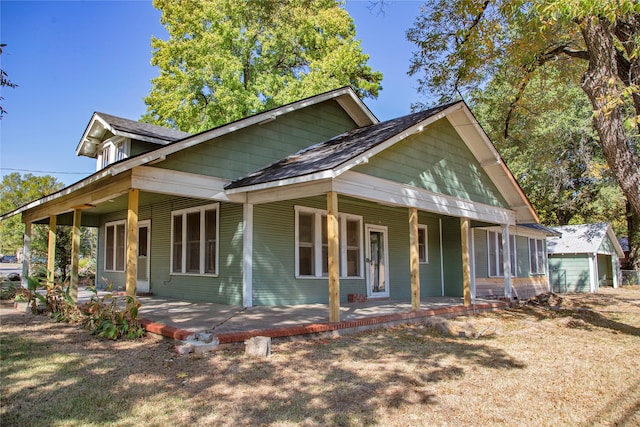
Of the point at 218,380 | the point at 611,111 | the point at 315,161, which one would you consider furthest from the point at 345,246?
the point at 218,380

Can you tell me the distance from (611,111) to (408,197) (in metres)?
4.04

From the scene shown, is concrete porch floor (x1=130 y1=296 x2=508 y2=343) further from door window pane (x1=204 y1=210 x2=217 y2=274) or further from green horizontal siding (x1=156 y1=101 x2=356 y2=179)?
green horizontal siding (x1=156 y1=101 x2=356 y2=179)

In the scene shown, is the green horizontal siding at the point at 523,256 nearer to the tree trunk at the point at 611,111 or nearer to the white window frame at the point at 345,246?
the white window frame at the point at 345,246

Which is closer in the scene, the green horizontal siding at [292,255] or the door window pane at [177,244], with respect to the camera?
the green horizontal siding at [292,255]

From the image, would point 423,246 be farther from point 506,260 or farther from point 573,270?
point 573,270

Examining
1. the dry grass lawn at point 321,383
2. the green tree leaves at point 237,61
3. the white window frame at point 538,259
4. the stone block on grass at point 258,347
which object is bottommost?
the dry grass lawn at point 321,383

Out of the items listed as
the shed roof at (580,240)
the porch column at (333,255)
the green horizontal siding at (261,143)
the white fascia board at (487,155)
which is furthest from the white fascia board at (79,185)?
the shed roof at (580,240)

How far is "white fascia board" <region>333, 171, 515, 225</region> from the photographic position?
8445 millimetres

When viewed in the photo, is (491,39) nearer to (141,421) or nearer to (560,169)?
(141,421)

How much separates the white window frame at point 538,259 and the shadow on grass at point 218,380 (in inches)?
535

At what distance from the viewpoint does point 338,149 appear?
9750 mm

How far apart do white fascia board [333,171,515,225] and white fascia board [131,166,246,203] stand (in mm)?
2751

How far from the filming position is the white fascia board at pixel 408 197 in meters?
8.45

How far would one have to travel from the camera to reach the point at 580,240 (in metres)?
24.5
